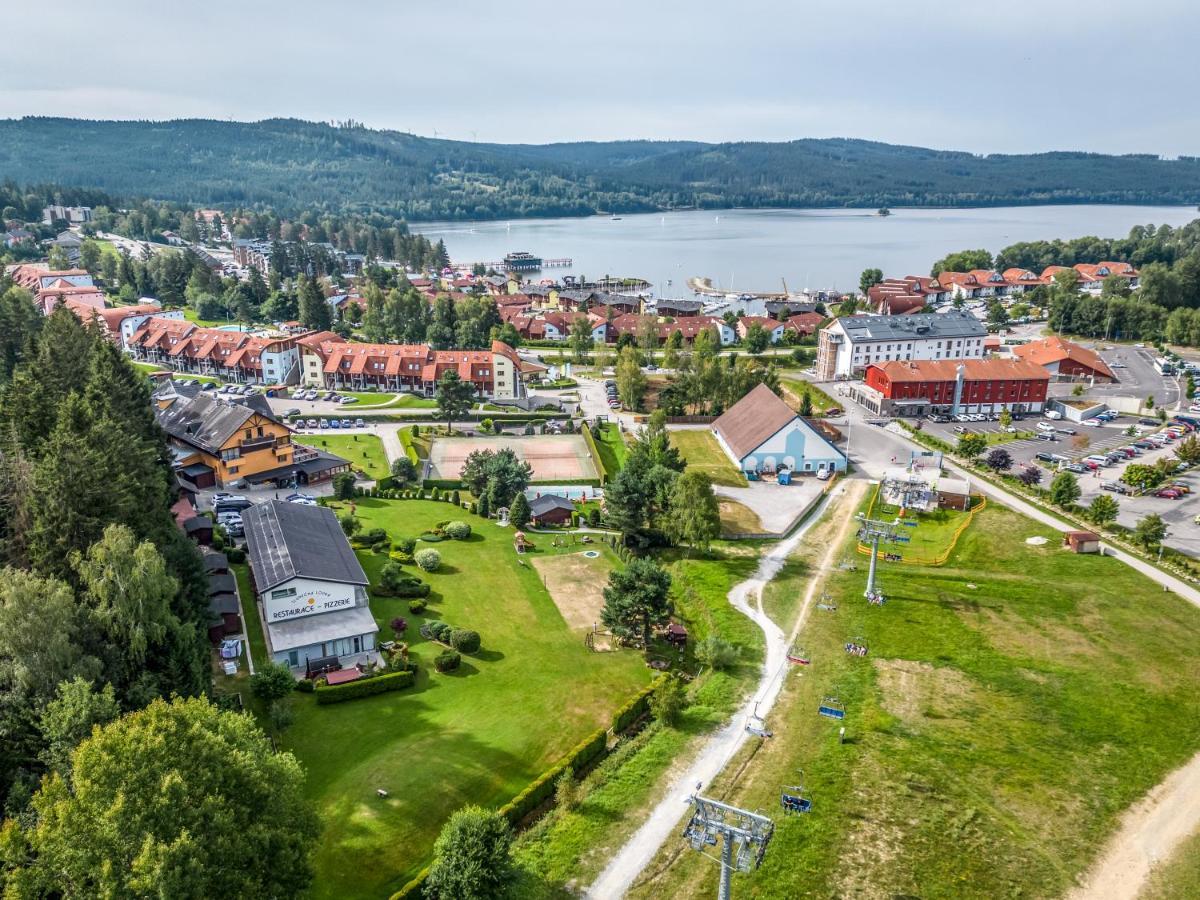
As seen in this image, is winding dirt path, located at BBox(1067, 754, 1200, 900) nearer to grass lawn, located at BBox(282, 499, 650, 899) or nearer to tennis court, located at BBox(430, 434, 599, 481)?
grass lawn, located at BBox(282, 499, 650, 899)

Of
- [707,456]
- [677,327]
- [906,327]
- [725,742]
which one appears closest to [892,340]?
[906,327]

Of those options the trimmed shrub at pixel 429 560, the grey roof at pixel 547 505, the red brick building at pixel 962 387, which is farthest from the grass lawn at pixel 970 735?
the red brick building at pixel 962 387

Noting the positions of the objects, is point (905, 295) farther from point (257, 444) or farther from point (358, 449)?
point (257, 444)

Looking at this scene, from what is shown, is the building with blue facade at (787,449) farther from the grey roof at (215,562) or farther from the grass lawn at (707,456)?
the grey roof at (215,562)

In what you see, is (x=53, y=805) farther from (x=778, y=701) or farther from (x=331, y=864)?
(x=778, y=701)

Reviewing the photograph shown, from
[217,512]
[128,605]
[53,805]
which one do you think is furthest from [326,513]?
[53,805]

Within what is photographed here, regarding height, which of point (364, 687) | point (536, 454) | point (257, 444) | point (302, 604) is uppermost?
point (257, 444)

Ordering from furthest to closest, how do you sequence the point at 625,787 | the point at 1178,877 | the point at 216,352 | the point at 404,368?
the point at 216,352
the point at 404,368
the point at 625,787
the point at 1178,877
